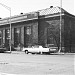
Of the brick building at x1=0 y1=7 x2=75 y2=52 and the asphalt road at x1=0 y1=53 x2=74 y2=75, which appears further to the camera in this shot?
the brick building at x1=0 y1=7 x2=75 y2=52

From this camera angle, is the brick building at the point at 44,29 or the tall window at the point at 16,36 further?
the tall window at the point at 16,36

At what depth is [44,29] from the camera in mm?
49594

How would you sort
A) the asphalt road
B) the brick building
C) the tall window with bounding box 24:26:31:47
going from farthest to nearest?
Result: the tall window with bounding box 24:26:31:47 < the brick building < the asphalt road

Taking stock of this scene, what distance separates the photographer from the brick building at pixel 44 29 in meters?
44.7

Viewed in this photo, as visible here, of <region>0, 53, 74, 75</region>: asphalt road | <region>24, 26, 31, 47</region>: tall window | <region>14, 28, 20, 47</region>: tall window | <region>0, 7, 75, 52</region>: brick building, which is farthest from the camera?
<region>14, 28, 20, 47</region>: tall window

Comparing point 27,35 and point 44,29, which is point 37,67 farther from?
point 27,35

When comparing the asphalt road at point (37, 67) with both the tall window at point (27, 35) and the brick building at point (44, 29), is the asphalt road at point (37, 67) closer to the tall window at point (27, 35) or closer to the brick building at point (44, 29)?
the brick building at point (44, 29)

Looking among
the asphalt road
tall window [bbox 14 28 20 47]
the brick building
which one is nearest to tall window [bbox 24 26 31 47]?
the brick building

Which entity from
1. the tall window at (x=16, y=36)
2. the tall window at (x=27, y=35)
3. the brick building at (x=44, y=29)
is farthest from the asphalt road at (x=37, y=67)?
the tall window at (x=16, y=36)

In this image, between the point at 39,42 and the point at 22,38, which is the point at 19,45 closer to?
the point at 22,38

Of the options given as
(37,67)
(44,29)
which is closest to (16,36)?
(44,29)

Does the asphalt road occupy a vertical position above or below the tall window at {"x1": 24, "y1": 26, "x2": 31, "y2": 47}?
below

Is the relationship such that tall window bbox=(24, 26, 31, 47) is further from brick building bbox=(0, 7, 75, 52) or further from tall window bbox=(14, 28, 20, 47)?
tall window bbox=(14, 28, 20, 47)

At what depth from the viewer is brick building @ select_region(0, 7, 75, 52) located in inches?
1760
